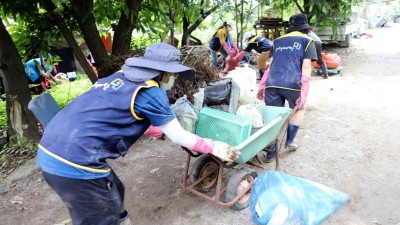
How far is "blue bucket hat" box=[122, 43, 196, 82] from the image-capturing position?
6.70 ft

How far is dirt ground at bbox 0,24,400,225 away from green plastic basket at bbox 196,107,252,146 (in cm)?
76

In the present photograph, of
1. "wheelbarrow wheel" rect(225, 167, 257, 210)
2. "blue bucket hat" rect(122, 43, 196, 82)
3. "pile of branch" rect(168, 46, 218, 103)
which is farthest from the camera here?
"pile of branch" rect(168, 46, 218, 103)

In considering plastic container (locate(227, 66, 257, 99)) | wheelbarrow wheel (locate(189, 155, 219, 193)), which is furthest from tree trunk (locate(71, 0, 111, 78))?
wheelbarrow wheel (locate(189, 155, 219, 193))

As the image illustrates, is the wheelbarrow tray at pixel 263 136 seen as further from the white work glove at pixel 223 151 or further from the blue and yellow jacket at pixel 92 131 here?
the blue and yellow jacket at pixel 92 131

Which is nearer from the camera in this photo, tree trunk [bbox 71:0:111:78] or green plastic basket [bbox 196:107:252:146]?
green plastic basket [bbox 196:107:252:146]

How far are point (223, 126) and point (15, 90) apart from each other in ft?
10.5

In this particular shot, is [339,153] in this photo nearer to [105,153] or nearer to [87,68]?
[105,153]

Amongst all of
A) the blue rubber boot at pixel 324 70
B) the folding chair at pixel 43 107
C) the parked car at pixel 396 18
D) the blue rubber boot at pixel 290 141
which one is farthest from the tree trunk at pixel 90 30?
the parked car at pixel 396 18

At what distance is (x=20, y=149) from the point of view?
15.6 feet

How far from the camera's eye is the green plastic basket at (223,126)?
2.98 metres

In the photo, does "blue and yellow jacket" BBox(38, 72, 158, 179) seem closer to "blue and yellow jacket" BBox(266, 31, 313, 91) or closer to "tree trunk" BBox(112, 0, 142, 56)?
"blue and yellow jacket" BBox(266, 31, 313, 91)

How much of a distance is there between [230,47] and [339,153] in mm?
4685

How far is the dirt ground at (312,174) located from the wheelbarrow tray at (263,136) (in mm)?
679

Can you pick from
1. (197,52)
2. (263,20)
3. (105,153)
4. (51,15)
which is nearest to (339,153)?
(197,52)
